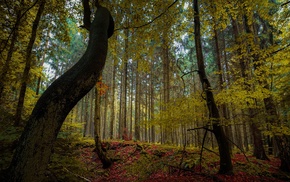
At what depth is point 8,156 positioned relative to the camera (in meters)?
3.08

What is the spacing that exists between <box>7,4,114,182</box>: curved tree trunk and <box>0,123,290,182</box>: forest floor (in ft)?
3.36

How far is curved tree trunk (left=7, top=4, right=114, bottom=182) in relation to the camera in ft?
4.89

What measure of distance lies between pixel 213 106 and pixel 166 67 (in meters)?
9.84

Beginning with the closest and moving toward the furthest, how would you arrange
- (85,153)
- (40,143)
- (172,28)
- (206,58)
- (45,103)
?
(40,143), (45,103), (172,28), (85,153), (206,58)

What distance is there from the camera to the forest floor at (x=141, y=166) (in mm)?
3328

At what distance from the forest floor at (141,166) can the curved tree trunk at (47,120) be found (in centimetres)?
102

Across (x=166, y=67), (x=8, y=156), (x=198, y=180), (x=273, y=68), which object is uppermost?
(x=166, y=67)

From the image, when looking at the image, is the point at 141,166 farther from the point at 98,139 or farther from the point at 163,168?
the point at 98,139

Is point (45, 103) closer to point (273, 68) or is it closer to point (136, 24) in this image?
point (136, 24)

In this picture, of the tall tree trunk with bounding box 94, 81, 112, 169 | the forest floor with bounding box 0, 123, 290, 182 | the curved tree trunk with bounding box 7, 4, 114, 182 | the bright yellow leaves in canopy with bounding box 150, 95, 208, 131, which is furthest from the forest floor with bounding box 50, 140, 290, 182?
the curved tree trunk with bounding box 7, 4, 114, 182

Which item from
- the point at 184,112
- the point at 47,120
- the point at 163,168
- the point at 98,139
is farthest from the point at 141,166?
the point at 47,120

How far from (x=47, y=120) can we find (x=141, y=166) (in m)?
5.65

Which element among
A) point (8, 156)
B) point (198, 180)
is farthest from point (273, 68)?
Result: point (8, 156)

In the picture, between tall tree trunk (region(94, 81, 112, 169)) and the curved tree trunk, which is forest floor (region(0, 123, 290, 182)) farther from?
the curved tree trunk
